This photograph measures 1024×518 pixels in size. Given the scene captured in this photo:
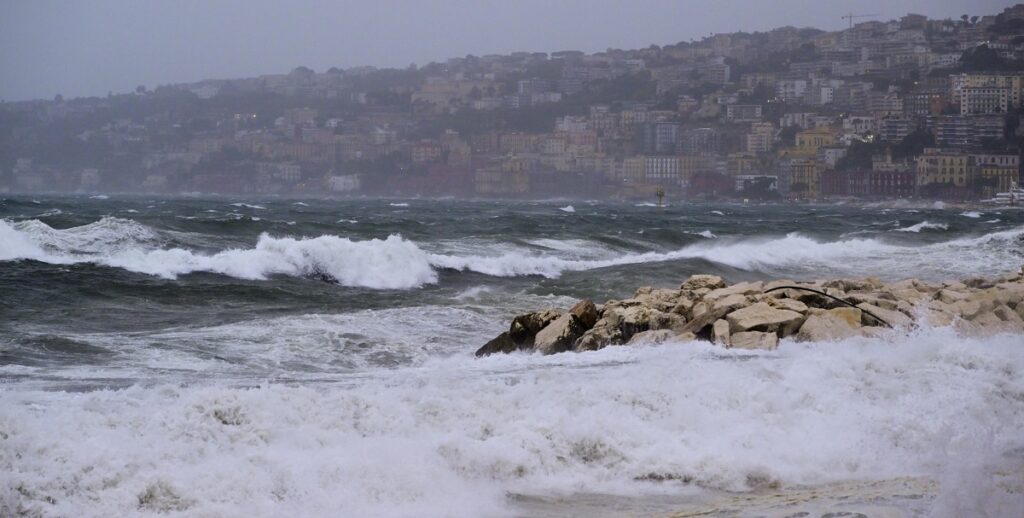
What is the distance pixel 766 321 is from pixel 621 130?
343 feet

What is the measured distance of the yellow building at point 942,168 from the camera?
8444 centimetres

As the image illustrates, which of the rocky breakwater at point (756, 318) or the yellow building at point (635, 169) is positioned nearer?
the rocky breakwater at point (756, 318)

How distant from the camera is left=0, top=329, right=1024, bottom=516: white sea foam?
20.3 ft

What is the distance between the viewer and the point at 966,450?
665 centimetres

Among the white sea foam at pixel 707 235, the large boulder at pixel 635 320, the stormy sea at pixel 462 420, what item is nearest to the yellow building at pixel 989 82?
the white sea foam at pixel 707 235

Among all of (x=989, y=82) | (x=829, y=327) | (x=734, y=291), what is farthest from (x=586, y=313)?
(x=989, y=82)

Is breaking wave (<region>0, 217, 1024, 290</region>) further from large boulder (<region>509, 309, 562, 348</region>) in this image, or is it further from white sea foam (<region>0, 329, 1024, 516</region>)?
white sea foam (<region>0, 329, 1024, 516</region>)

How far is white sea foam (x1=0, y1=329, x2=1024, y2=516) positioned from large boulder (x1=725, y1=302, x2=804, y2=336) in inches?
65.4

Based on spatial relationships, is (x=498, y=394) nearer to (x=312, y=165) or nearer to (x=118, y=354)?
(x=118, y=354)

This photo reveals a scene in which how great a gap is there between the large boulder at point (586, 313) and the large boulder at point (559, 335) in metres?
0.04

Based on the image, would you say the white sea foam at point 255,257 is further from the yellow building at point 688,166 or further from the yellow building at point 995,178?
the yellow building at point 688,166

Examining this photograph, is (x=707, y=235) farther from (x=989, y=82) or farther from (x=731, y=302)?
(x=989, y=82)

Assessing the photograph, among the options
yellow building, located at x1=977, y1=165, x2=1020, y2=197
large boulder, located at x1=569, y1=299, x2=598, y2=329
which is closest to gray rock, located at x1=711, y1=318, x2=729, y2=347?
large boulder, located at x1=569, y1=299, x2=598, y2=329

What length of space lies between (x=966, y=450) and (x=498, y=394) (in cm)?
306
